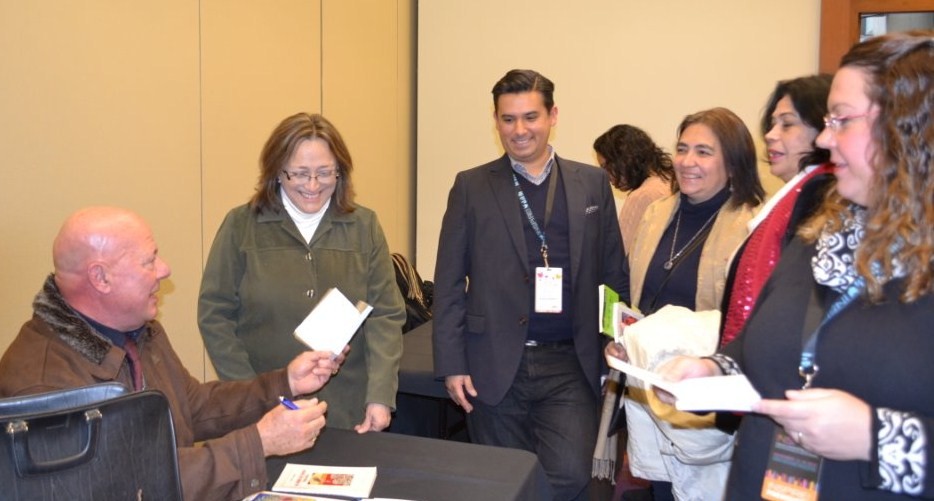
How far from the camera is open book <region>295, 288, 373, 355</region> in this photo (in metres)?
1.88

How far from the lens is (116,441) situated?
120 centimetres

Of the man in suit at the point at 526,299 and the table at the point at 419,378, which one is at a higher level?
the man in suit at the point at 526,299

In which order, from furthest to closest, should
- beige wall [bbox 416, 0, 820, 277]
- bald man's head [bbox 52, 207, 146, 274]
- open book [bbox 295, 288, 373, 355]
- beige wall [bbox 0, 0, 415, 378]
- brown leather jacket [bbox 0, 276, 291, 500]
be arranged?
beige wall [bbox 416, 0, 820, 277] → beige wall [bbox 0, 0, 415, 378] → open book [bbox 295, 288, 373, 355] → bald man's head [bbox 52, 207, 146, 274] → brown leather jacket [bbox 0, 276, 291, 500]

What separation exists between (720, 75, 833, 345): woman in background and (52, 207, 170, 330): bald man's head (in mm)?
1424

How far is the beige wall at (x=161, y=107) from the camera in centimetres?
256

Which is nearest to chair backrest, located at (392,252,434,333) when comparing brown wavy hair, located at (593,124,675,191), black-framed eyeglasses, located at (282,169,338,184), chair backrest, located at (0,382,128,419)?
brown wavy hair, located at (593,124,675,191)

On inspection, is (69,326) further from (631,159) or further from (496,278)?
(631,159)

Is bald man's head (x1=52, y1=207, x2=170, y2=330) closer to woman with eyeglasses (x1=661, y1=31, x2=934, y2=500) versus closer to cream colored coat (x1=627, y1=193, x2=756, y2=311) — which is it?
woman with eyeglasses (x1=661, y1=31, x2=934, y2=500)

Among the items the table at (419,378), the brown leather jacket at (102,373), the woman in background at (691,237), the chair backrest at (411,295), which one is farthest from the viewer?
the chair backrest at (411,295)

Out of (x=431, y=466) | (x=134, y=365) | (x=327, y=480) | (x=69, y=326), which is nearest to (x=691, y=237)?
(x=431, y=466)

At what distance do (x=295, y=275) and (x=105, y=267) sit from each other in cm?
76

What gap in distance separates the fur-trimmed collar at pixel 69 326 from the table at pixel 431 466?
52cm

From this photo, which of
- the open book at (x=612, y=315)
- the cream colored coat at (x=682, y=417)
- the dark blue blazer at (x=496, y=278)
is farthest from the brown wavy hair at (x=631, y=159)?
the open book at (x=612, y=315)

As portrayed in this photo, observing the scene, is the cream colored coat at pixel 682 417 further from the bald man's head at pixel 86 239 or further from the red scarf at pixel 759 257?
the bald man's head at pixel 86 239
